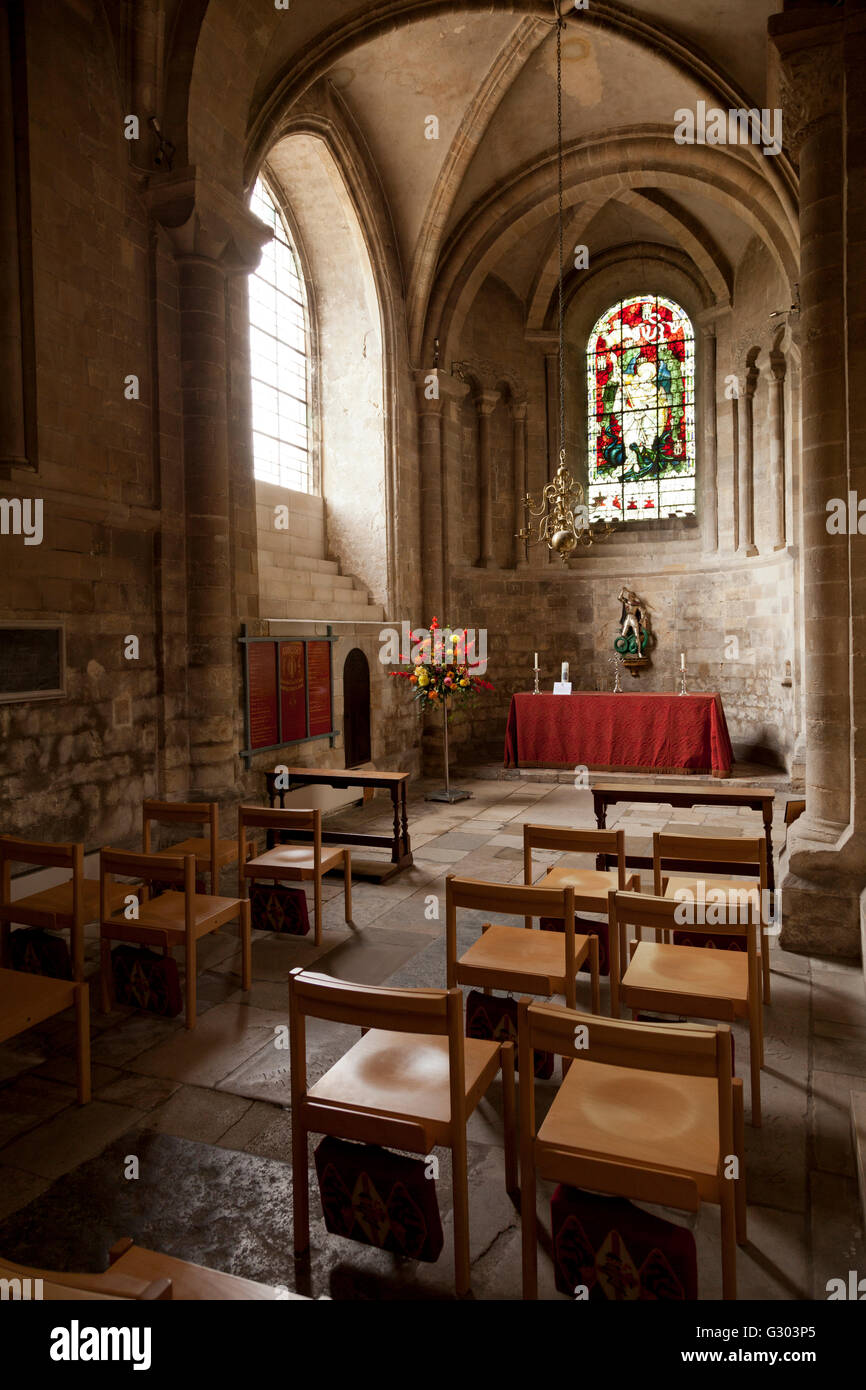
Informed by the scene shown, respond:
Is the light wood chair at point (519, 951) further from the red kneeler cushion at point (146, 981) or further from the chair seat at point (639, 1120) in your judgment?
the red kneeler cushion at point (146, 981)

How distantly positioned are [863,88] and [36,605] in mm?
5525

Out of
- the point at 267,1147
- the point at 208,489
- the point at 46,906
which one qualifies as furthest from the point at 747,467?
the point at 267,1147

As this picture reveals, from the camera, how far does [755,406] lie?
1169 cm

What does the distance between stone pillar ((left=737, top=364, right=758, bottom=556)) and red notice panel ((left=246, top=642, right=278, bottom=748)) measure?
6.98 m

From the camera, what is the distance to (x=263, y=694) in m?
7.73

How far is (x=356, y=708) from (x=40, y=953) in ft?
18.7

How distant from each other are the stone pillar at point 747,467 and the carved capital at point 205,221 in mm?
7147

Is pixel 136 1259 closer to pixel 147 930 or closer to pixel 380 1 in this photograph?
pixel 147 930

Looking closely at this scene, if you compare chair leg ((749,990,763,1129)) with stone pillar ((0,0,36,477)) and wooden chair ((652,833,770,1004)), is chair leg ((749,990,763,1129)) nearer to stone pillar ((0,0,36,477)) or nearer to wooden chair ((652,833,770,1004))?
wooden chair ((652,833,770,1004))

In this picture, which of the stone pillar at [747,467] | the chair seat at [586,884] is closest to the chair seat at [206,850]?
the chair seat at [586,884]

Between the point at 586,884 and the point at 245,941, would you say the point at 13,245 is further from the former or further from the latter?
the point at 586,884

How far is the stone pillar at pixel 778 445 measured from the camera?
35.7 ft

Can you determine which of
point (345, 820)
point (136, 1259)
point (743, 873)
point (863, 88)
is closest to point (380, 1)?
point (863, 88)
